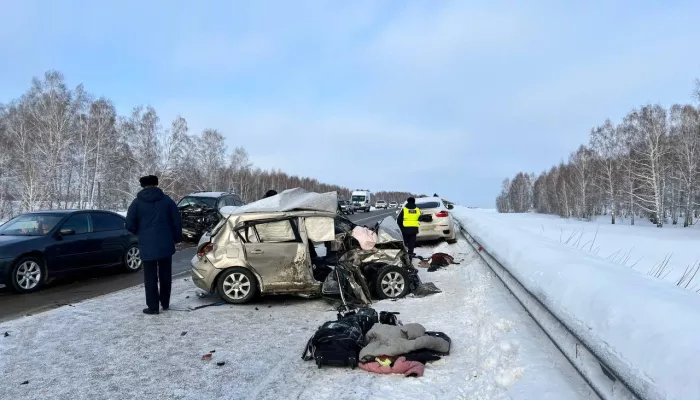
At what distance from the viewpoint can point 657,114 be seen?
48312mm

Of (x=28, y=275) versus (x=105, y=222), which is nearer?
(x=28, y=275)

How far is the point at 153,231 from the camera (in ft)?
21.9

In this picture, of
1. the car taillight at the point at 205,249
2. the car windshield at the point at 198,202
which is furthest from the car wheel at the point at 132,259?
the car windshield at the point at 198,202

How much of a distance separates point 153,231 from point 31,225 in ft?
13.7

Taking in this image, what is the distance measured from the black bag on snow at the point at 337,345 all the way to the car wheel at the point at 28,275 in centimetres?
641

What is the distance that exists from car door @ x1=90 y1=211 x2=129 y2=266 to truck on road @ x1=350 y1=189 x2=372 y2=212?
40998mm

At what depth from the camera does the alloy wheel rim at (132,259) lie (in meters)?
10.6

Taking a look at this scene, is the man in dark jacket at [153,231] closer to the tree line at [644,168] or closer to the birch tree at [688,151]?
the tree line at [644,168]

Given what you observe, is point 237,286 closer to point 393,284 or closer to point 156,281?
point 156,281

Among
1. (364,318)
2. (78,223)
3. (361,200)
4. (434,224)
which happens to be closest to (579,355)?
(364,318)

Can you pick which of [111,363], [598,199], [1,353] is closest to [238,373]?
[111,363]

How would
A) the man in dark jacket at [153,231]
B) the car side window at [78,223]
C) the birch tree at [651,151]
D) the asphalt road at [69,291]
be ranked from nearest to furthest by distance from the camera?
the man in dark jacket at [153,231]
the asphalt road at [69,291]
the car side window at [78,223]
the birch tree at [651,151]

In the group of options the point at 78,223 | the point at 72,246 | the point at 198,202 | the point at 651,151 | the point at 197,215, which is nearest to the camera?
the point at 72,246

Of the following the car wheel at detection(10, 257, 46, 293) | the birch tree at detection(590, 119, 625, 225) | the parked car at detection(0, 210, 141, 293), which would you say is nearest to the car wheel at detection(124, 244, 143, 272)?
the parked car at detection(0, 210, 141, 293)
